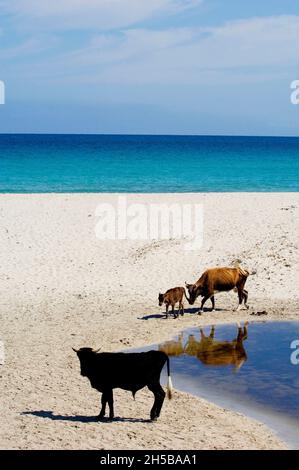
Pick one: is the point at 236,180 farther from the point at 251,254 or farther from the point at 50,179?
the point at 251,254

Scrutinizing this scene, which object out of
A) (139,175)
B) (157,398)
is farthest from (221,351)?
(139,175)

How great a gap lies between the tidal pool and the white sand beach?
442 millimetres

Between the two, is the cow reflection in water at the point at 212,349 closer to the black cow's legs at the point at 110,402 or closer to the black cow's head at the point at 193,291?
the black cow's head at the point at 193,291

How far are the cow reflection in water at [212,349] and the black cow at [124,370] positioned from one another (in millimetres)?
3889

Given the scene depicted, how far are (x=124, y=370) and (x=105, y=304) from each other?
9.62 metres

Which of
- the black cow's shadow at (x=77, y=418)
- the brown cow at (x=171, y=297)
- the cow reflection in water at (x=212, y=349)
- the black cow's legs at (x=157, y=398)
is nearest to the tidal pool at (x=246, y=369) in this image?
the cow reflection in water at (x=212, y=349)

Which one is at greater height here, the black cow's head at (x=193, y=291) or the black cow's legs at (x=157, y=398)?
the black cow's head at (x=193, y=291)

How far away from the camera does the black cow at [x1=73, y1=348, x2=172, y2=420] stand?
10.9m

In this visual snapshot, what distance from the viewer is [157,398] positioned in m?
11.2

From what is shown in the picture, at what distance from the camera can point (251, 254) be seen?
2467cm

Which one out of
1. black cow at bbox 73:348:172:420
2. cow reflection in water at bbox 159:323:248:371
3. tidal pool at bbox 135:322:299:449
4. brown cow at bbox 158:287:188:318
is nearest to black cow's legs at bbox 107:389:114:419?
black cow at bbox 73:348:172:420

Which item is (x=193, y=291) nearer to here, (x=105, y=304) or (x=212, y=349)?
(x=105, y=304)

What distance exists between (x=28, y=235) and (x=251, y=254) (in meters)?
9.42

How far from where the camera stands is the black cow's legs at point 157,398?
36.3ft
